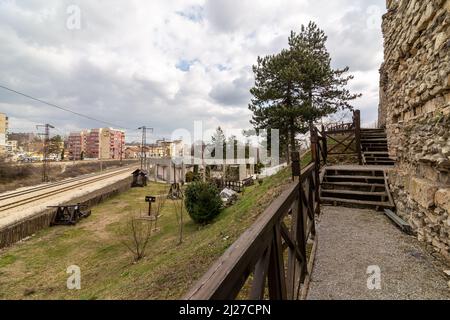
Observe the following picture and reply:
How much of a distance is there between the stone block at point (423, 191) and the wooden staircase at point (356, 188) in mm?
1414

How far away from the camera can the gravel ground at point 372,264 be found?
2631 millimetres

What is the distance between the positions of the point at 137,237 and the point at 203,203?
3.90 metres

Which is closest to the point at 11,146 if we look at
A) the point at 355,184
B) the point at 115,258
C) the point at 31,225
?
the point at 31,225

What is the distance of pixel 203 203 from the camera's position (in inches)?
535

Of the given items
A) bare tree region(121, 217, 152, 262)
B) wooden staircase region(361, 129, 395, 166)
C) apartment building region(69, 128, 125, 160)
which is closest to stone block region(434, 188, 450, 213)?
wooden staircase region(361, 129, 395, 166)

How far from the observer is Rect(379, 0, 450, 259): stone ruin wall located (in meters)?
3.00

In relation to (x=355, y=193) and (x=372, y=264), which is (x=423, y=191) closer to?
(x=372, y=264)

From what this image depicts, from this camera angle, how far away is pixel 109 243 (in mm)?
12203

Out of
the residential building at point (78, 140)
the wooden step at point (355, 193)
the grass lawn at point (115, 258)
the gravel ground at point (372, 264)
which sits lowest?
the grass lawn at point (115, 258)

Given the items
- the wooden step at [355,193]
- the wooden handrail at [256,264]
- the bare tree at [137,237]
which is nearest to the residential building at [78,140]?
the bare tree at [137,237]

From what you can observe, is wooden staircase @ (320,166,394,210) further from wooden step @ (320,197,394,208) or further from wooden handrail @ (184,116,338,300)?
wooden handrail @ (184,116,338,300)

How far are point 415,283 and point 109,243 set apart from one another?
12.9 meters

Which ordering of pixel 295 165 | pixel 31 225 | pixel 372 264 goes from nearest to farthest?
1. pixel 295 165
2. pixel 372 264
3. pixel 31 225

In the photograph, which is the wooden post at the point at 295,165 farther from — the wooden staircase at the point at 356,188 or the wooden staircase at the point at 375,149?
the wooden staircase at the point at 375,149
